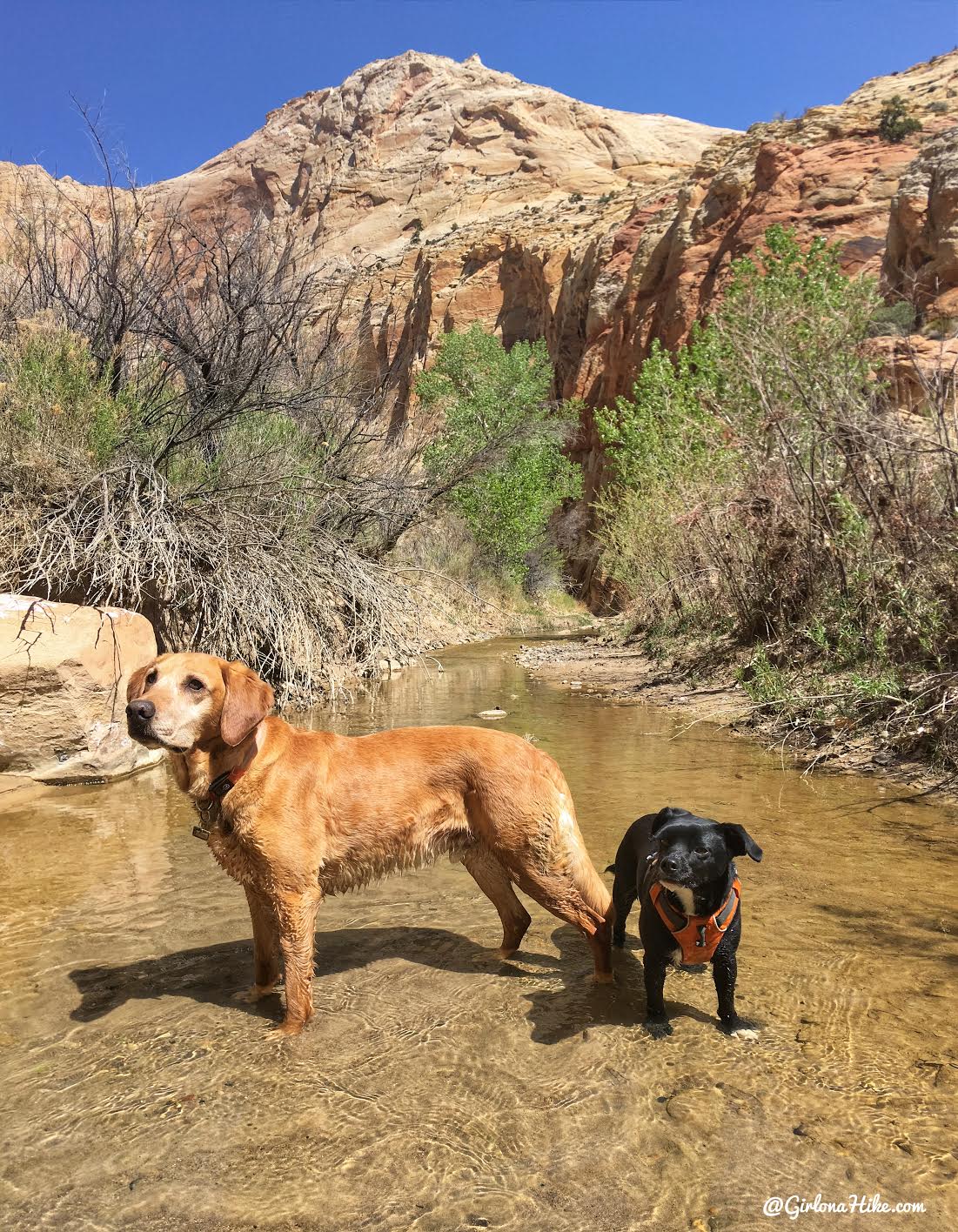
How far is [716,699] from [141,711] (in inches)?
324

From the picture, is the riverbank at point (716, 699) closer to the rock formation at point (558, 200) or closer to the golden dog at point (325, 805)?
the golden dog at point (325, 805)

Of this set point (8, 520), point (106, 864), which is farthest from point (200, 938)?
point (8, 520)

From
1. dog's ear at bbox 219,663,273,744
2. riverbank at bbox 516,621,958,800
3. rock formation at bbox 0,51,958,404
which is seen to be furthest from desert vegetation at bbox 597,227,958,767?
dog's ear at bbox 219,663,273,744

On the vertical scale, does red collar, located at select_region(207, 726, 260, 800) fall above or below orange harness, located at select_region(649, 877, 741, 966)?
above

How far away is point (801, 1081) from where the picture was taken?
2.67 metres

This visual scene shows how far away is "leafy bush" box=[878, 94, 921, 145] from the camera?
35.0 m

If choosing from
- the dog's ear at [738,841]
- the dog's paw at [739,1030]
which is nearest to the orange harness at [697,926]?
the dog's ear at [738,841]

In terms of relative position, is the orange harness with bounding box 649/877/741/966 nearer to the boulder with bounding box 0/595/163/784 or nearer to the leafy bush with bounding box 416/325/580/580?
the boulder with bounding box 0/595/163/784

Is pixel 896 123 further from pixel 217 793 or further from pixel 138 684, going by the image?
pixel 217 793

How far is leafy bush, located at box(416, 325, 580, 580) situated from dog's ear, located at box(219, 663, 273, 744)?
18975 millimetres

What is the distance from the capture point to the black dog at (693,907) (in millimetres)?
2855

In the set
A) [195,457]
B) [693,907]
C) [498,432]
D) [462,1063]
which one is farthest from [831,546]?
[498,432]

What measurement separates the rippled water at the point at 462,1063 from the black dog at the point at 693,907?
0.53 ft

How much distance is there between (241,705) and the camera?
10.4 ft
